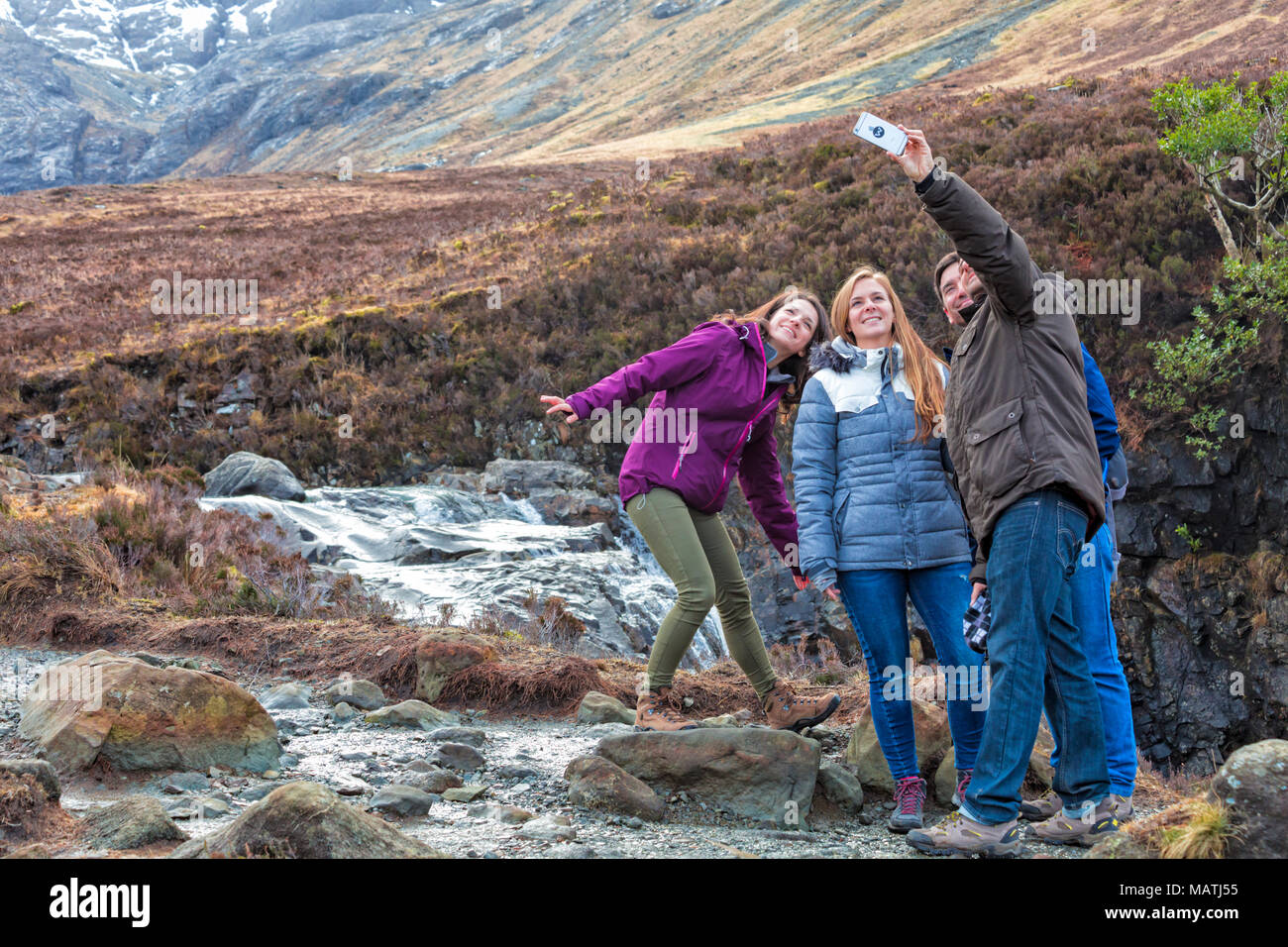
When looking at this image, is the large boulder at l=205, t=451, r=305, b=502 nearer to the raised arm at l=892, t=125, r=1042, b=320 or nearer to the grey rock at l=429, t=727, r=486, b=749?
the grey rock at l=429, t=727, r=486, b=749

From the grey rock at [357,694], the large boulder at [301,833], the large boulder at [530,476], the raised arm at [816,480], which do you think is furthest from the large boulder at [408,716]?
the large boulder at [530,476]

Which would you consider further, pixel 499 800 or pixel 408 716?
pixel 408 716

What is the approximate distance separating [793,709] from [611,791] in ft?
3.81

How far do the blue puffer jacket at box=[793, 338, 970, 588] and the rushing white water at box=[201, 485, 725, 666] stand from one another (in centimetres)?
467

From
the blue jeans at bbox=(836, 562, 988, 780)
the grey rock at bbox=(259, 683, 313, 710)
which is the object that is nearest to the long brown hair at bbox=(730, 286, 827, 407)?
the blue jeans at bbox=(836, 562, 988, 780)

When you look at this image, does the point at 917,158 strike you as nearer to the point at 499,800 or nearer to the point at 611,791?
the point at 611,791

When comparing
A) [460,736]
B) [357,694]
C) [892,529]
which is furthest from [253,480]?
[892,529]

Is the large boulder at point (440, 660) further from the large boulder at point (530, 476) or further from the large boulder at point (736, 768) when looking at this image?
the large boulder at point (530, 476)

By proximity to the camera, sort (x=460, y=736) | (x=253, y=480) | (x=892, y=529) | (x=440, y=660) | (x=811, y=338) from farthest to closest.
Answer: (x=253, y=480) → (x=440, y=660) → (x=460, y=736) → (x=811, y=338) → (x=892, y=529)

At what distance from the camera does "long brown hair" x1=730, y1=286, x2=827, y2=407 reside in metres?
4.39

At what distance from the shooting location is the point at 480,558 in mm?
10742

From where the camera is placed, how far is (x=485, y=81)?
106250mm
